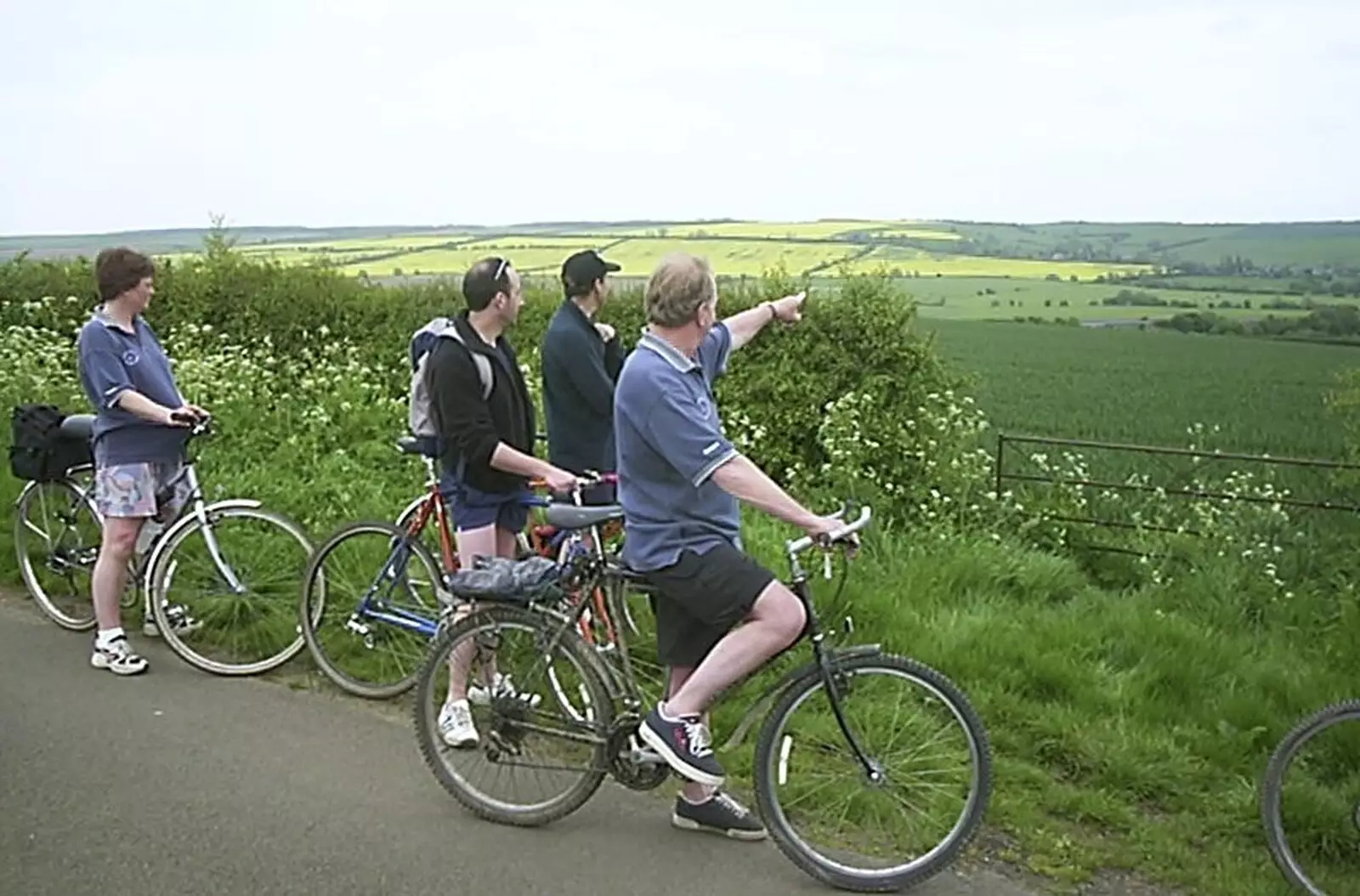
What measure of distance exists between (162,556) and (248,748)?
54.5 inches

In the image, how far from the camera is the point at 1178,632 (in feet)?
23.0

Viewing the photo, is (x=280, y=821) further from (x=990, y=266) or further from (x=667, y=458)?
(x=990, y=266)

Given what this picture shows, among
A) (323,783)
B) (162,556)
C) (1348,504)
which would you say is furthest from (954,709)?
(1348,504)

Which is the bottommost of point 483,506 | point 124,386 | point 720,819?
point 720,819

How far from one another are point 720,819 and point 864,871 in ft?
1.84

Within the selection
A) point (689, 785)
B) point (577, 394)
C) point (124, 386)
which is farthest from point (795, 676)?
point (124, 386)

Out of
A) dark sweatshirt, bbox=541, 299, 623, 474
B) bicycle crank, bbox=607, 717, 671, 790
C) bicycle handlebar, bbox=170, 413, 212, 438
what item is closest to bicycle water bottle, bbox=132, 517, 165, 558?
bicycle handlebar, bbox=170, 413, 212, 438

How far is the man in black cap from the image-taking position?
6.11m

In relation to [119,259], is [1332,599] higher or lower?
lower

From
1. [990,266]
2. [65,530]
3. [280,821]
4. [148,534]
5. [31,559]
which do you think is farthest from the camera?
[990,266]

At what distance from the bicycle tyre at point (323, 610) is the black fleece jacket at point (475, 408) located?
556 mm

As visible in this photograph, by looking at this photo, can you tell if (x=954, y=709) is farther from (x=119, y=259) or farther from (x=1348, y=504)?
(x=1348, y=504)

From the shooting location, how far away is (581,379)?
20.1 ft

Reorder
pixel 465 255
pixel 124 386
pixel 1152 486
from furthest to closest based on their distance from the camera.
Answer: pixel 465 255
pixel 1152 486
pixel 124 386
